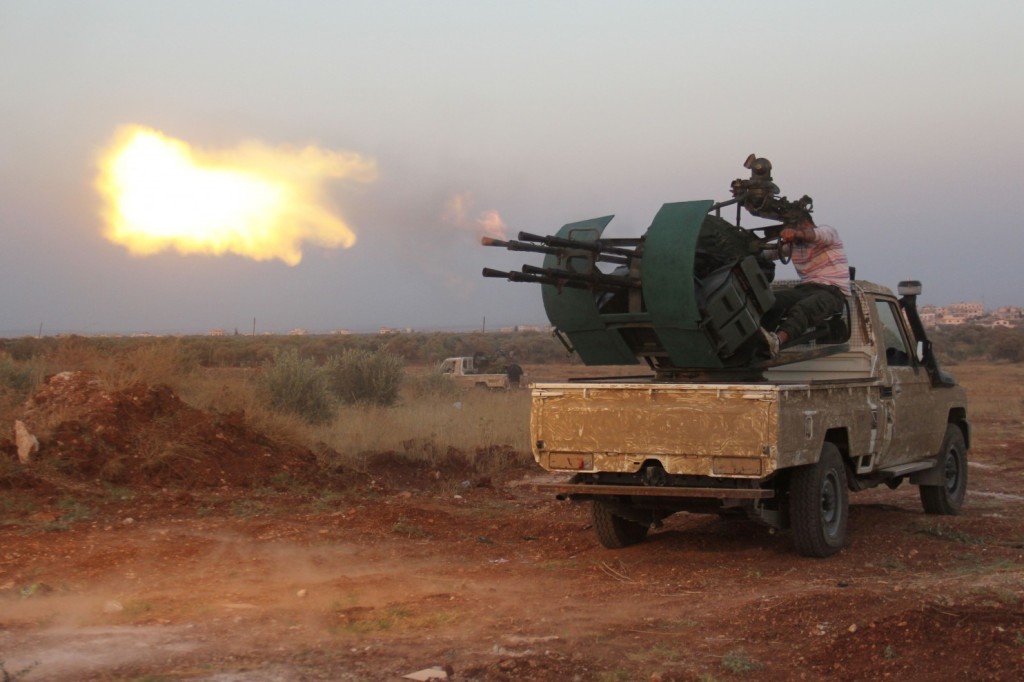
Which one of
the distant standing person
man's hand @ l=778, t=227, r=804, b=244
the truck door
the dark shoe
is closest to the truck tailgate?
the dark shoe

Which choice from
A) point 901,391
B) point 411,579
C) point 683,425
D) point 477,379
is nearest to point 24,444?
point 411,579

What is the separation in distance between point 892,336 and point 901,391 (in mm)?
599

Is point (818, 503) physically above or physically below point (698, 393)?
below

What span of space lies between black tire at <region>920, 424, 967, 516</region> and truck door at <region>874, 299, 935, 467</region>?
1.86 feet

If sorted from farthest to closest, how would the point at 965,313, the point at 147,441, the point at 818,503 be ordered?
1. the point at 965,313
2. the point at 147,441
3. the point at 818,503

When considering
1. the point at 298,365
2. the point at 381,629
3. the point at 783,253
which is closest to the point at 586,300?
the point at 783,253

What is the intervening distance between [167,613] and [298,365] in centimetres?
1244

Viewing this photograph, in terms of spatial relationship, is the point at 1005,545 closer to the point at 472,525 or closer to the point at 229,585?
the point at 472,525

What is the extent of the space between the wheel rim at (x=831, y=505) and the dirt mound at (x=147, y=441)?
6394 mm

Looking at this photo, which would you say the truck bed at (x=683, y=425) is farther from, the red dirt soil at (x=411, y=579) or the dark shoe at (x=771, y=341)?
the red dirt soil at (x=411, y=579)

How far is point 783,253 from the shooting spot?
363 inches

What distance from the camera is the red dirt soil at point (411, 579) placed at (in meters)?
5.62

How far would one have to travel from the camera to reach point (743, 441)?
7594 millimetres

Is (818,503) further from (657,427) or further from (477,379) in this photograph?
(477,379)
